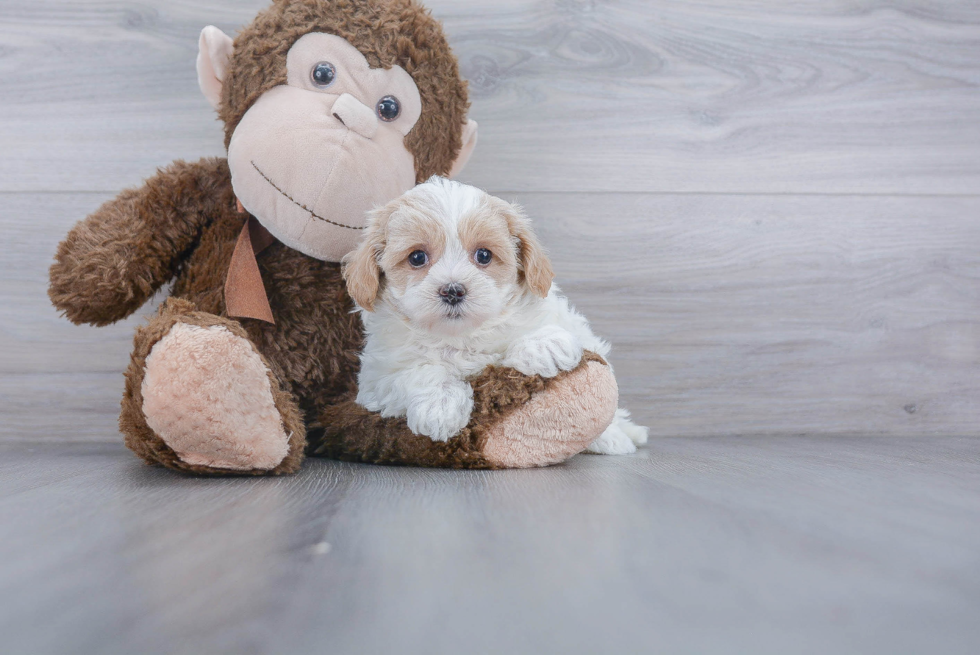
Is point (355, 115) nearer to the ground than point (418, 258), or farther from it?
farther from it

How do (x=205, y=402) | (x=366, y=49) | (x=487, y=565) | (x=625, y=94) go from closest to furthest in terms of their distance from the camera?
(x=487, y=565) → (x=205, y=402) → (x=366, y=49) → (x=625, y=94)

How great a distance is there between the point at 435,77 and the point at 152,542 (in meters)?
0.74

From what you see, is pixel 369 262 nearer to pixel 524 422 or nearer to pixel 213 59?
pixel 524 422

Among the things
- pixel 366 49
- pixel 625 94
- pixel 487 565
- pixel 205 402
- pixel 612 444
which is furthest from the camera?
pixel 625 94

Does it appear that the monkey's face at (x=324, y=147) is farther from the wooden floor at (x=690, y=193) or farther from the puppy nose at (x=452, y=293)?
the wooden floor at (x=690, y=193)

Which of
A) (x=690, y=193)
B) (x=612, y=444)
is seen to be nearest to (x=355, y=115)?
(x=612, y=444)

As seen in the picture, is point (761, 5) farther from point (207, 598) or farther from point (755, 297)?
point (207, 598)

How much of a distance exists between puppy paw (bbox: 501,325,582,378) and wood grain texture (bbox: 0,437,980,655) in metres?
0.14

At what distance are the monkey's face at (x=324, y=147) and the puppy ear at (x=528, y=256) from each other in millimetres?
171

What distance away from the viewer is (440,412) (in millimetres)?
840

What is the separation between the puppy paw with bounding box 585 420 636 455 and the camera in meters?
1.07

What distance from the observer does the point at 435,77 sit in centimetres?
101

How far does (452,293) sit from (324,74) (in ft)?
1.23

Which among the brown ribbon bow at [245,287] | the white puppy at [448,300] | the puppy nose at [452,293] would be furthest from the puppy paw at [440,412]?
the brown ribbon bow at [245,287]
